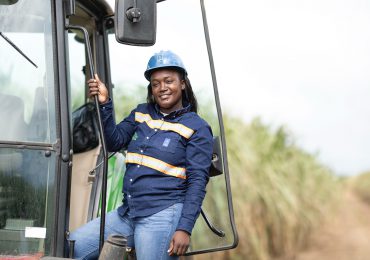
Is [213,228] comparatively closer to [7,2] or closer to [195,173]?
[195,173]

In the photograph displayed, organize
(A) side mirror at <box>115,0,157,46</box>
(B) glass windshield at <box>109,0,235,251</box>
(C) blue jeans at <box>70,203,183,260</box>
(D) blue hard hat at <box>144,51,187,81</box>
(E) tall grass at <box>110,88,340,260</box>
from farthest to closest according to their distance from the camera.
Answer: (E) tall grass at <box>110,88,340,260</box>
(B) glass windshield at <box>109,0,235,251</box>
(D) blue hard hat at <box>144,51,187,81</box>
(C) blue jeans at <box>70,203,183,260</box>
(A) side mirror at <box>115,0,157,46</box>

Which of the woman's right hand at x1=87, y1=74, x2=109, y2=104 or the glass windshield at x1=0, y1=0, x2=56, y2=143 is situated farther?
the woman's right hand at x1=87, y1=74, x2=109, y2=104

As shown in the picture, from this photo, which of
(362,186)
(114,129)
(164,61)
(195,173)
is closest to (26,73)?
(114,129)

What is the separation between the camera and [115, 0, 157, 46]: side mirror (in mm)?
3680

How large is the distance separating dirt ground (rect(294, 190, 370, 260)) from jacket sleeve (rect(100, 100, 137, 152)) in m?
4.67

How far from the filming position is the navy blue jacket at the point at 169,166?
3816mm

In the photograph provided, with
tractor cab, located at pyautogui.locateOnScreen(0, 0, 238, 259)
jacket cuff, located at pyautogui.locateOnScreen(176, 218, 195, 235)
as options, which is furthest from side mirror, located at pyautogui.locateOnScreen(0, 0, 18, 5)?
jacket cuff, located at pyautogui.locateOnScreen(176, 218, 195, 235)

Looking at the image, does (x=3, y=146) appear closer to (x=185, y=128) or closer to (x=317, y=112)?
(x=185, y=128)

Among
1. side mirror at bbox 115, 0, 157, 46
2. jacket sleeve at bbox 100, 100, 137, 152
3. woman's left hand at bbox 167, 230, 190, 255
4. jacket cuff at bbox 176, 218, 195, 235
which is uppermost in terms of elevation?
side mirror at bbox 115, 0, 157, 46

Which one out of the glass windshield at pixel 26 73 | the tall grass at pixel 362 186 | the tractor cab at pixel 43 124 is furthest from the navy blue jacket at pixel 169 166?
the tall grass at pixel 362 186

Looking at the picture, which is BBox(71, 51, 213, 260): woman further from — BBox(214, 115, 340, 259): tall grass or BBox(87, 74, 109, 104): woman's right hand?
BBox(214, 115, 340, 259): tall grass

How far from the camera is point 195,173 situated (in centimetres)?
382

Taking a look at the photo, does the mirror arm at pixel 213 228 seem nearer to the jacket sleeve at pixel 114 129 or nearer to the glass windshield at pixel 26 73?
the jacket sleeve at pixel 114 129

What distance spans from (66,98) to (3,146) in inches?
14.6
